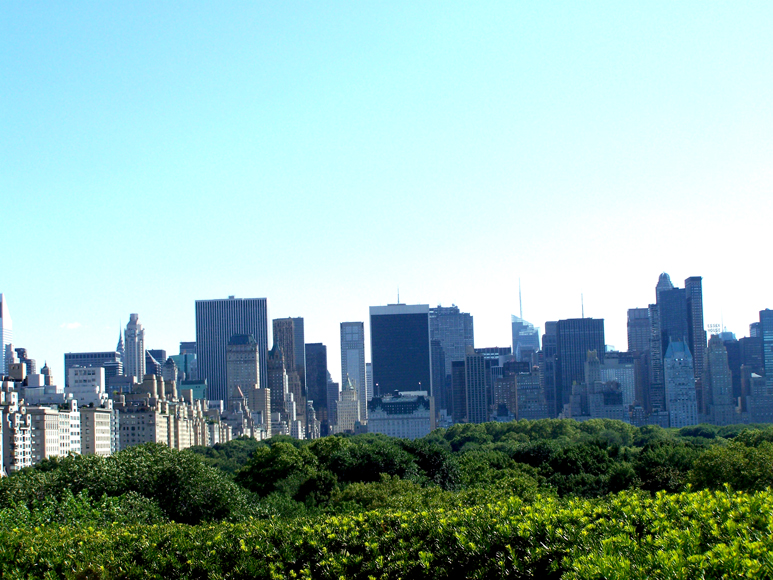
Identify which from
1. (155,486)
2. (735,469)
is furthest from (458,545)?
(735,469)

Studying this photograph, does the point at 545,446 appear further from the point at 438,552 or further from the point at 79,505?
the point at 438,552

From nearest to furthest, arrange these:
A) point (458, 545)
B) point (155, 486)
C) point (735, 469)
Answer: point (458, 545) → point (155, 486) → point (735, 469)

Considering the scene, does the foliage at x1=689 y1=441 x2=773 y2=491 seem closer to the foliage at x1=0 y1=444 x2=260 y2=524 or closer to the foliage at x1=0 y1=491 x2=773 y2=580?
the foliage at x1=0 y1=444 x2=260 y2=524

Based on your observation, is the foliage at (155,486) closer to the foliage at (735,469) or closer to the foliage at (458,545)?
the foliage at (458,545)

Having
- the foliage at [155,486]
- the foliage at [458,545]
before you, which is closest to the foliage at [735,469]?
the foliage at [155,486]

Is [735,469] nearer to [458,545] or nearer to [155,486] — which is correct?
[155,486]

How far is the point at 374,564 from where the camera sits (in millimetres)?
23031

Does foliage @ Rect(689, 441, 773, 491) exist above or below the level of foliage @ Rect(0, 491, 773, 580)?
below

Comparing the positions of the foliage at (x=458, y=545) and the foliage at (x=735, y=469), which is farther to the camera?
the foliage at (x=735, y=469)

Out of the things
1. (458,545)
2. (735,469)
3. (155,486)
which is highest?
(458,545)

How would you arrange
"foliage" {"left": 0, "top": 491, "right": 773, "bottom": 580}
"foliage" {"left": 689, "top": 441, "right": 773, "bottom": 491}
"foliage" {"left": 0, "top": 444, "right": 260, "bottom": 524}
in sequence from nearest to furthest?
"foliage" {"left": 0, "top": 491, "right": 773, "bottom": 580} < "foliage" {"left": 0, "top": 444, "right": 260, "bottom": 524} < "foliage" {"left": 689, "top": 441, "right": 773, "bottom": 491}

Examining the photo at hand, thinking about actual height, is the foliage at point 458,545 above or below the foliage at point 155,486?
above

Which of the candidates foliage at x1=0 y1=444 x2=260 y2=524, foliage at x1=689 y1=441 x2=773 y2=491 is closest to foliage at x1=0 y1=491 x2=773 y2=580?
foliage at x1=0 y1=444 x2=260 y2=524

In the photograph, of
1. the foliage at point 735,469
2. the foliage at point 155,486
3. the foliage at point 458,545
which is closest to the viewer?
the foliage at point 458,545
